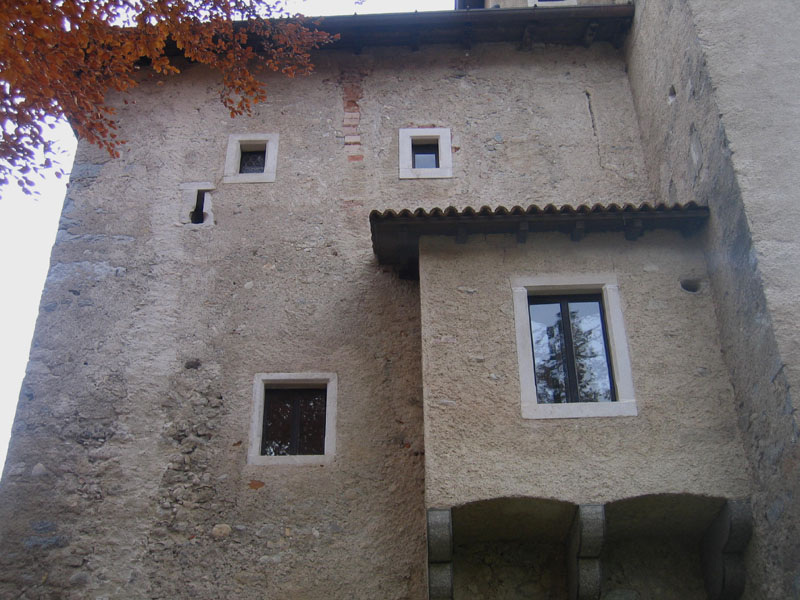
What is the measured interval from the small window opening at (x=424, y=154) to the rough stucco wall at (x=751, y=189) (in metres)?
2.65

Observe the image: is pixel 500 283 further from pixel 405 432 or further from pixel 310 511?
pixel 310 511

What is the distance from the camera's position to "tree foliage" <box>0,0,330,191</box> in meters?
7.37

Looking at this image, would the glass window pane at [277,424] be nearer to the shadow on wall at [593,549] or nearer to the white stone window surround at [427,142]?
the shadow on wall at [593,549]

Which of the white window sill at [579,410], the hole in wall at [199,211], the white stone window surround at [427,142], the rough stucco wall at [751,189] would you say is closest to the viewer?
the rough stucco wall at [751,189]

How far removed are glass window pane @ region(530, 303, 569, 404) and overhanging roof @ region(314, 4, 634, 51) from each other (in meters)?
4.71

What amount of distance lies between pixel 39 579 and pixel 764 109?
7931 mm

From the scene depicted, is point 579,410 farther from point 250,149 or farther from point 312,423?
point 250,149

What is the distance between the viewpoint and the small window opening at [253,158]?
9516 millimetres

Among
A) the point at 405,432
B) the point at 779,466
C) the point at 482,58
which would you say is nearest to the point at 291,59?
the point at 482,58

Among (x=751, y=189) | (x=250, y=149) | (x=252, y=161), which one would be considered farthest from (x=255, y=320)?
(x=751, y=189)

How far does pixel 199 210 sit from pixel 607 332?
5.00 m

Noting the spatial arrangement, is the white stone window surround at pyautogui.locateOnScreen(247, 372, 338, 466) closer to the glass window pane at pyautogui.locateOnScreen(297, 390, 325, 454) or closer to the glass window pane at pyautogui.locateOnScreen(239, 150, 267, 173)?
the glass window pane at pyautogui.locateOnScreen(297, 390, 325, 454)

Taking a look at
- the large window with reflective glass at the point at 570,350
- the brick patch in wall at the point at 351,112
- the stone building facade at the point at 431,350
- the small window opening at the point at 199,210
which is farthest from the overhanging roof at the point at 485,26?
the large window with reflective glass at the point at 570,350

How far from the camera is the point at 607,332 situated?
7066mm
